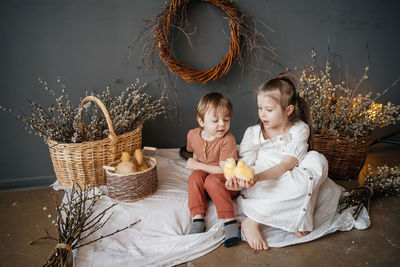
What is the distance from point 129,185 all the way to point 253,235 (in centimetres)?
79

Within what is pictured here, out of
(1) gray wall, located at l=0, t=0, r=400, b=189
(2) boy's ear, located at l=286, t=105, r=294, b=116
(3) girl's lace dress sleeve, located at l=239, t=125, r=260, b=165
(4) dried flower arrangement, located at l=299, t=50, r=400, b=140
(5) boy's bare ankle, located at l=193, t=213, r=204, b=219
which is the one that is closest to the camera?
(5) boy's bare ankle, located at l=193, t=213, r=204, b=219

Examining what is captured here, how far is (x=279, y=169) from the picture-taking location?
1741 millimetres

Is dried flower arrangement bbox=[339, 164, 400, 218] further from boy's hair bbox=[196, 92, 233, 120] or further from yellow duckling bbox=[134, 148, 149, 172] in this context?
yellow duckling bbox=[134, 148, 149, 172]

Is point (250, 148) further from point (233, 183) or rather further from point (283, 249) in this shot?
point (283, 249)

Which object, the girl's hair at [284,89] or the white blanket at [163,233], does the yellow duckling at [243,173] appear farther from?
the girl's hair at [284,89]

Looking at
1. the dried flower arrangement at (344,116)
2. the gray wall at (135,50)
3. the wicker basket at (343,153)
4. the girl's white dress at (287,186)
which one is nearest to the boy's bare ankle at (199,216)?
the girl's white dress at (287,186)

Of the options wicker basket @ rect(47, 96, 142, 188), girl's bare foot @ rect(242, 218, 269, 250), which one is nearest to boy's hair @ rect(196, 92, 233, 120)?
wicker basket @ rect(47, 96, 142, 188)

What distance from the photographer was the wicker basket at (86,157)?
6.06 feet

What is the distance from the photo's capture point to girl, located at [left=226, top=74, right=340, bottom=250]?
166 centimetres

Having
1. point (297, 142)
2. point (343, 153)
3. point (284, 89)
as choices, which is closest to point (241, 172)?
point (297, 142)

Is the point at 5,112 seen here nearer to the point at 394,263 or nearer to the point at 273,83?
the point at 273,83

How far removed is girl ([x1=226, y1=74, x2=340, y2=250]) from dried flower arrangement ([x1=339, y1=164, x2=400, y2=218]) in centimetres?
16

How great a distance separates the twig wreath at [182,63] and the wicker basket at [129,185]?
33.2 inches

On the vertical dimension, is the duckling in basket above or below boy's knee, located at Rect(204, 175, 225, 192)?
above
